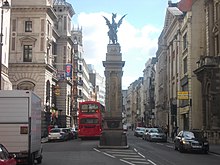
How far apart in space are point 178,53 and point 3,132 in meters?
49.2

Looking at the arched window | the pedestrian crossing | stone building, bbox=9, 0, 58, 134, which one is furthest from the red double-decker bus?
the pedestrian crossing

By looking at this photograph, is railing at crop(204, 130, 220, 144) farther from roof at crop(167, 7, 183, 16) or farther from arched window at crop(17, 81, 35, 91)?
arched window at crop(17, 81, 35, 91)

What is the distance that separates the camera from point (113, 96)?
3703 cm

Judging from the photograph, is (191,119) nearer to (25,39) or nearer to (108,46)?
(108,46)

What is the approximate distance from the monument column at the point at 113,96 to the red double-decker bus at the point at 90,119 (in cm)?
1437

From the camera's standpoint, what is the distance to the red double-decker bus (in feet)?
169

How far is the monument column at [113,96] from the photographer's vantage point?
35.0 metres

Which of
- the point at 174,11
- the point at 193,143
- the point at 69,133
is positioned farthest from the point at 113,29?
the point at 174,11

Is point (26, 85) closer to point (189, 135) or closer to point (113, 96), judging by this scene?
point (113, 96)

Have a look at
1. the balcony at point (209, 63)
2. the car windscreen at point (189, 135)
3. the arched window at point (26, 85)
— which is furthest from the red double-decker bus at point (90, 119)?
the car windscreen at point (189, 135)

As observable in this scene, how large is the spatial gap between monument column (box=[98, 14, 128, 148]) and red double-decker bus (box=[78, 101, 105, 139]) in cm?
1437

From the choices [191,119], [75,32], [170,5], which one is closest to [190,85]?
[191,119]

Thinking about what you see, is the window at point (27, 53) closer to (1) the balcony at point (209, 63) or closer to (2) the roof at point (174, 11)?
(2) the roof at point (174, 11)

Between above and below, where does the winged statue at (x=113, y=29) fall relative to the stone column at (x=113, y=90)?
above
